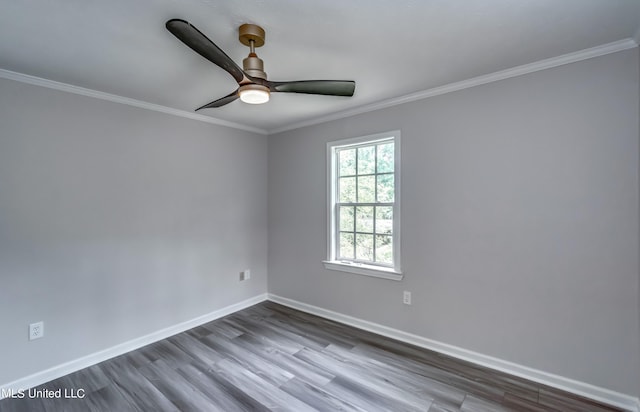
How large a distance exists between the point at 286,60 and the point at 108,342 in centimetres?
293

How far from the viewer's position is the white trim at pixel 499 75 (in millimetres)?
2034

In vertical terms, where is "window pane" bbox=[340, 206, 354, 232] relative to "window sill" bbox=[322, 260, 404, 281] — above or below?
above

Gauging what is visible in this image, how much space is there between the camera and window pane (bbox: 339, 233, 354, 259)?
3.55 metres

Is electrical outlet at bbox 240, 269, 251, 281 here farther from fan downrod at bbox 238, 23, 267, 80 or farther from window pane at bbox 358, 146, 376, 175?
fan downrod at bbox 238, 23, 267, 80

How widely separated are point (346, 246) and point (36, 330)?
287 centimetres

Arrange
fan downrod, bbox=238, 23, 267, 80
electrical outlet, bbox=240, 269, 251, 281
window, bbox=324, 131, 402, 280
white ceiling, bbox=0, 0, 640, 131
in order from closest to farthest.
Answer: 1. white ceiling, bbox=0, 0, 640, 131
2. fan downrod, bbox=238, 23, 267, 80
3. window, bbox=324, 131, 402, 280
4. electrical outlet, bbox=240, 269, 251, 281

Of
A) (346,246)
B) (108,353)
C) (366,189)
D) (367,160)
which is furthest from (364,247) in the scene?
(108,353)

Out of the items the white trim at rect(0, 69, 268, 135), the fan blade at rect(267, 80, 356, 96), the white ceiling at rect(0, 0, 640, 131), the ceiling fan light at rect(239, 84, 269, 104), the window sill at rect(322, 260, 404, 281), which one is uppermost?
the white ceiling at rect(0, 0, 640, 131)

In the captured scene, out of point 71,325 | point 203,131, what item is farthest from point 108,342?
point 203,131

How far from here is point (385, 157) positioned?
127 inches

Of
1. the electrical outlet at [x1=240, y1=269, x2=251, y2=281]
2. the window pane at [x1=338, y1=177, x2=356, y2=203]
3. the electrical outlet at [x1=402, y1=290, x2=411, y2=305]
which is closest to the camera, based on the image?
the electrical outlet at [x1=402, y1=290, x2=411, y2=305]

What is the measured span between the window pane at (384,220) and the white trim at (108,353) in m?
2.10

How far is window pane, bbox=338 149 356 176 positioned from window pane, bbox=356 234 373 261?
0.75 meters

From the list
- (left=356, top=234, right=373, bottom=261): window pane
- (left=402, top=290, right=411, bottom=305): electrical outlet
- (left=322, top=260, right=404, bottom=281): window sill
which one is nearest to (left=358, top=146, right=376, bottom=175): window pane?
(left=356, top=234, right=373, bottom=261): window pane
